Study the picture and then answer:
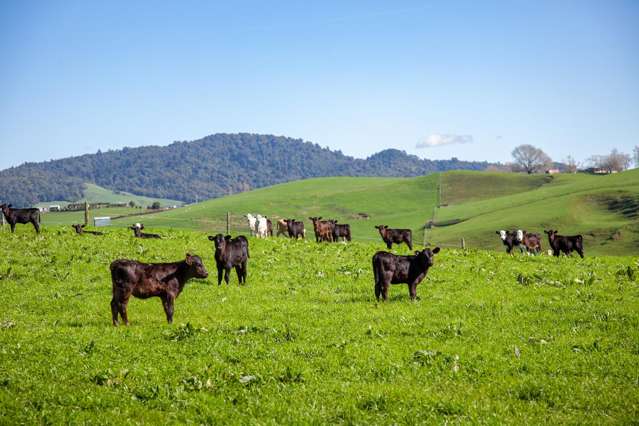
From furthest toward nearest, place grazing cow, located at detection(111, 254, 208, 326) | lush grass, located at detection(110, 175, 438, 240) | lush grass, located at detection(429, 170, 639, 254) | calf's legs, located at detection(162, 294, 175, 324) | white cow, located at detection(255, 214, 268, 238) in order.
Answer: lush grass, located at detection(110, 175, 438, 240)
lush grass, located at detection(429, 170, 639, 254)
white cow, located at detection(255, 214, 268, 238)
calf's legs, located at detection(162, 294, 175, 324)
grazing cow, located at detection(111, 254, 208, 326)

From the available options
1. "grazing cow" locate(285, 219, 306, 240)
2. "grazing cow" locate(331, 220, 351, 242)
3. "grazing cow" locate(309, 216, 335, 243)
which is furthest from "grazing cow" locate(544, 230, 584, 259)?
"grazing cow" locate(285, 219, 306, 240)

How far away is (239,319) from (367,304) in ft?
13.7

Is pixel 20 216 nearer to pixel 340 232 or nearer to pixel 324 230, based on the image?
pixel 324 230

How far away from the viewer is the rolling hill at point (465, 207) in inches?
3438

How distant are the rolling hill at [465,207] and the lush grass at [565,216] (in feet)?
0.40

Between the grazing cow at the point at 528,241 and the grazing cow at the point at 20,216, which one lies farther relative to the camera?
the grazing cow at the point at 528,241

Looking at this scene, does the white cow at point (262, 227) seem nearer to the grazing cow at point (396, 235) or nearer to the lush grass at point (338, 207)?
the grazing cow at point (396, 235)

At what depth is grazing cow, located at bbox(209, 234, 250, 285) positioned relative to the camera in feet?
75.7

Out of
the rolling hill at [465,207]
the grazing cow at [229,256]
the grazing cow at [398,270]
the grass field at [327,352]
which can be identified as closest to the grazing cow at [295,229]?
the grass field at [327,352]

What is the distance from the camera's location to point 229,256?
76.2 ft

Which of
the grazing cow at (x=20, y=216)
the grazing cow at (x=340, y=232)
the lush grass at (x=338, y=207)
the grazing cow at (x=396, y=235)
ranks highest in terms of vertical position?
the lush grass at (x=338, y=207)

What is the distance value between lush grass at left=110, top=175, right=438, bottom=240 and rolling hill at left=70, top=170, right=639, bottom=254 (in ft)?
0.68

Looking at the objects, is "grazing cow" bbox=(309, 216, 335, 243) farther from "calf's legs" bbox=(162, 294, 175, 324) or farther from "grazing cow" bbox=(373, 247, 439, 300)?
"calf's legs" bbox=(162, 294, 175, 324)

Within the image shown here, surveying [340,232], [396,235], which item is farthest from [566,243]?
[340,232]
